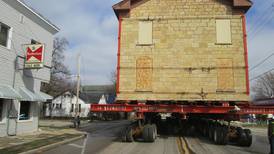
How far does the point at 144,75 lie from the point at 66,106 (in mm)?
49342

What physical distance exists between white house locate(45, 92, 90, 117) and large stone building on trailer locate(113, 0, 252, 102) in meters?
45.4

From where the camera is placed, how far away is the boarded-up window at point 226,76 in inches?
511

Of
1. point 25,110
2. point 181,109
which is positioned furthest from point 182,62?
point 25,110

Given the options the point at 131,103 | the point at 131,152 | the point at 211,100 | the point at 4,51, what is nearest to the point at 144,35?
the point at 131,103

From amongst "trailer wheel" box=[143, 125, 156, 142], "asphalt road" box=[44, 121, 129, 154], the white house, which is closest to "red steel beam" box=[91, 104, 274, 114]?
"trailer wheel" box=[143, 125, 156, 142]

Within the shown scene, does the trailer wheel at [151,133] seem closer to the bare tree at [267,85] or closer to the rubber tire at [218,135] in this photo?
the rubber tire at [218,135]

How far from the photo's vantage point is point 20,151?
1002 cm

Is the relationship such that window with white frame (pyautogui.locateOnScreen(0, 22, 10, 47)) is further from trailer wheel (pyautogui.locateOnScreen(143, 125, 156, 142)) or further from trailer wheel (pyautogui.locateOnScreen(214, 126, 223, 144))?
trailer wheel (pyautogui.locateOnScreen(214, 126, 223, 144))

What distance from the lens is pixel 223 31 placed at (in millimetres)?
13539

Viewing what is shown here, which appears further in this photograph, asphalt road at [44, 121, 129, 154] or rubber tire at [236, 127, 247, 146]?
rubber tire at [236, 127, 247, 146]

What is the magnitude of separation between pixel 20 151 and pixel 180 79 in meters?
7.41

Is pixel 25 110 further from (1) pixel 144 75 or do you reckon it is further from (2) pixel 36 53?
(1) pixel 144 75

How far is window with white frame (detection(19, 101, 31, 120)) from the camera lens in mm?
16750

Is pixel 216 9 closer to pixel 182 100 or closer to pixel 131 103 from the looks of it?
pixel 182 100
